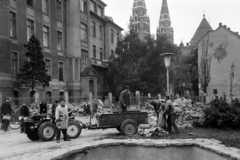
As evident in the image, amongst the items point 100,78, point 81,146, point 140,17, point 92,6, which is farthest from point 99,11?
point 140,17

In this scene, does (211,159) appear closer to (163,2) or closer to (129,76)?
(129,76)

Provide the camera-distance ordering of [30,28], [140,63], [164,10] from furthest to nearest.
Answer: [164,10], [140,63], [30,28]

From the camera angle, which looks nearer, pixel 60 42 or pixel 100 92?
pixel 60 42

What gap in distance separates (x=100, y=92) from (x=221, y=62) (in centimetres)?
1976

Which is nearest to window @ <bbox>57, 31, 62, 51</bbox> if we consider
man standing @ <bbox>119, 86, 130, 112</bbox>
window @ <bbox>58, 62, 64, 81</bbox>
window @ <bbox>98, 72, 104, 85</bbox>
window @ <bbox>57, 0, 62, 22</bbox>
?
window @ <bbox>57, 0, 62, 22</bbox>

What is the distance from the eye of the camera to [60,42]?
105ft

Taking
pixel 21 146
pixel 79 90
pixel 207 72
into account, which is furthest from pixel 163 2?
pixel 21 146

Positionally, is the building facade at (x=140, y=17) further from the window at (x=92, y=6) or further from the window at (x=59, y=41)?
the window at (x=59, y=41)

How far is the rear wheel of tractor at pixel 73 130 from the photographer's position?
10.7m

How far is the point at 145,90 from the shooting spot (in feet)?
119

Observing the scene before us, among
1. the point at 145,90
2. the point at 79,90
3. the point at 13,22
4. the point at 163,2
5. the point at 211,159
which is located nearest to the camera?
the point at 211,159

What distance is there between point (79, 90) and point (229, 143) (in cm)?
2698

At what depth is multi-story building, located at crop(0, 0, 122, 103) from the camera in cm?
2281

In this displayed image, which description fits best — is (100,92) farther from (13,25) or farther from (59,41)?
(13,25)
